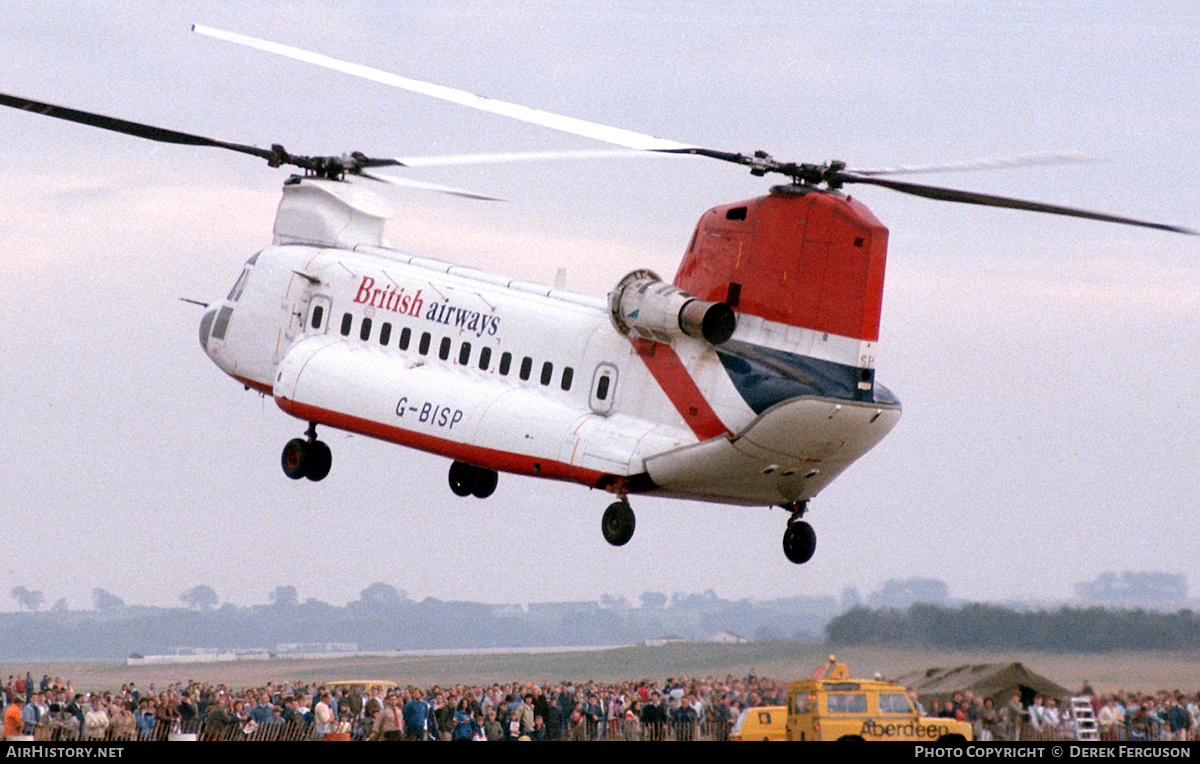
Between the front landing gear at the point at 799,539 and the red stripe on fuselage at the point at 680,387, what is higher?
the red stripe on fuselage at the point at 680,387

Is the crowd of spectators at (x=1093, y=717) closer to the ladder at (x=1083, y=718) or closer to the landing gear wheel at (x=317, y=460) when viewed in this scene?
the ladder at (x=1083, y=718)

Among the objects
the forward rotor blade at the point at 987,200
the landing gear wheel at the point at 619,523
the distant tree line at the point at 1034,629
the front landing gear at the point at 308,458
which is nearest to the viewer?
the forward rotor blade at the point at 987,200

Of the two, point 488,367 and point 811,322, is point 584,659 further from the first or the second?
point 811,322

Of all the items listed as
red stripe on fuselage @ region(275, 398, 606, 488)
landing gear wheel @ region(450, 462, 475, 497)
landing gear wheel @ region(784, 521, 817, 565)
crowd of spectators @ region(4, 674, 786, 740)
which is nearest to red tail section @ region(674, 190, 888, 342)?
red stripe on fuselage @ region(275, 398, 606, 488)

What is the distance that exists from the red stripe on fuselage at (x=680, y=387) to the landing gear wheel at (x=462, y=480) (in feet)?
27.1

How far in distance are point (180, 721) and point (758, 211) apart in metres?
14.2

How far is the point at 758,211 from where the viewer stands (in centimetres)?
2920

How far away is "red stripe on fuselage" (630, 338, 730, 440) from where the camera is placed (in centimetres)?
2903

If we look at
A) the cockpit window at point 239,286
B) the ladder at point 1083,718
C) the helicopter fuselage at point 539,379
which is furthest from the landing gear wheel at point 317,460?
the ladder at point 1083,718

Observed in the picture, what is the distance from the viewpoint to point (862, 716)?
28219 mm

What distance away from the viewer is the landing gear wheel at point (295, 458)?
36.4 metres

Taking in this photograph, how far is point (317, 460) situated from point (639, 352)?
949cm

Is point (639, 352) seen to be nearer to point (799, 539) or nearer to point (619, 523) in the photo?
point (619, 523)
